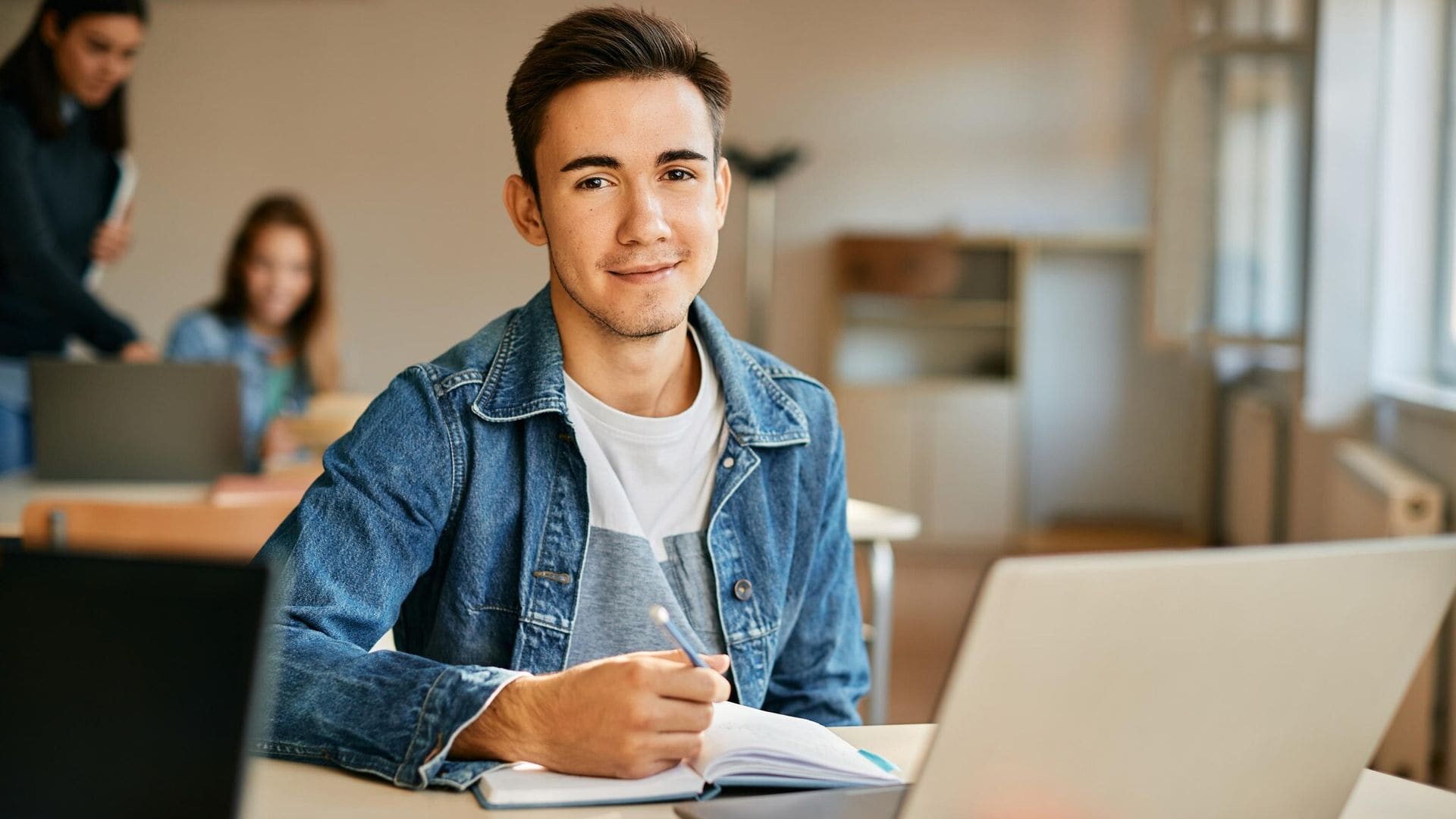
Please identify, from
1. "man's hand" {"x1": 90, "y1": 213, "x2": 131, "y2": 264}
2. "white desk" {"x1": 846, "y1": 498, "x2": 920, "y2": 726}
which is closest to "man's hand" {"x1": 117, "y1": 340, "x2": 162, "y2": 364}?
"man's hand" {"x1": 90, "y1": 213, "x2": 131, "y2": 264}

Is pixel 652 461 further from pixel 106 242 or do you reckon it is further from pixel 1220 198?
pixel 1220 198

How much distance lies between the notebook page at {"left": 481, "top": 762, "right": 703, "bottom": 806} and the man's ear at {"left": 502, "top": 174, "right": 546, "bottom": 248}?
0.59m

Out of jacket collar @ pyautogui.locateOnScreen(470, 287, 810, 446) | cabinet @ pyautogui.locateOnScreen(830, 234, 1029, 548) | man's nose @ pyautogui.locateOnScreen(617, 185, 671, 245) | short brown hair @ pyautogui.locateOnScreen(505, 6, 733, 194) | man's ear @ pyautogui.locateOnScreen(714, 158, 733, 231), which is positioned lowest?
cabinet @ pyautogui.locateOnScreen(830, 234, 1029, 548)

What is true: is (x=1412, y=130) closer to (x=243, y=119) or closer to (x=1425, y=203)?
(x=1425, y=203)

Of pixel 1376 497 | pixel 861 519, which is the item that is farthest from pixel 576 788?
pixel 1376 497

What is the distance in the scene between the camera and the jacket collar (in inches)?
49.9

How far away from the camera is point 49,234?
11.2 ft

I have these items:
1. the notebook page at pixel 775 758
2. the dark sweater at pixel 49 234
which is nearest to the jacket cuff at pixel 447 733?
the notebook page at pixel 775 758

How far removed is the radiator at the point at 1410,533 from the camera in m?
2.81

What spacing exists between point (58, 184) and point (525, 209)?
8.23ft

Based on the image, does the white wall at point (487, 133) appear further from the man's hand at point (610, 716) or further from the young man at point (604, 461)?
the man's hand at point (610, 716)

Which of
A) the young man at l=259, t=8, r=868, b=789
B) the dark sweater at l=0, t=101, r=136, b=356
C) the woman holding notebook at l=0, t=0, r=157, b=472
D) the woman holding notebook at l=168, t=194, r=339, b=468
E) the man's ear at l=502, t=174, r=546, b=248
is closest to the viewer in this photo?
the young man at l=259, t=8, r=868, b=789

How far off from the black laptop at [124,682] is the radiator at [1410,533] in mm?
2557

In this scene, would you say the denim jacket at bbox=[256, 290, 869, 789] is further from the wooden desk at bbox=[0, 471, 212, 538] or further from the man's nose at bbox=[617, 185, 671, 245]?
the wooden desk at bbox=[0, 471, 212, 538]
